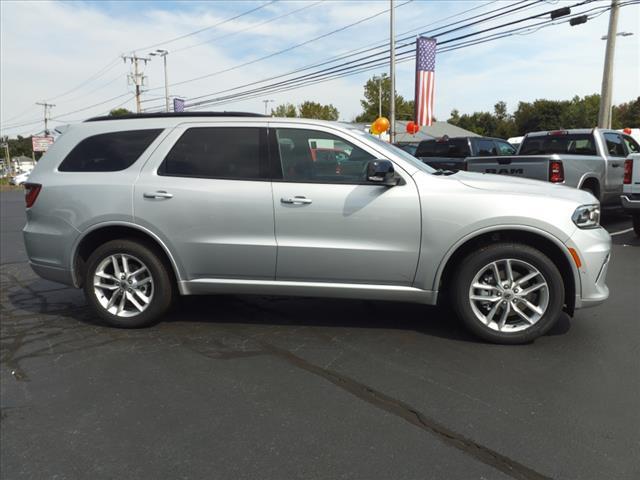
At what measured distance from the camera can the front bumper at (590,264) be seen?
3.79m

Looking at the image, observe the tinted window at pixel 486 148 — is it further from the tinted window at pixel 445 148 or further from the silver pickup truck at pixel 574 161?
the silver pickup truck at pixel 574 161

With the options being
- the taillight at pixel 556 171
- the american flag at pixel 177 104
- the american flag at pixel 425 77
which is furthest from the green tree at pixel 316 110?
the taillight at pixel 556 171

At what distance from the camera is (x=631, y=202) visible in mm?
7973

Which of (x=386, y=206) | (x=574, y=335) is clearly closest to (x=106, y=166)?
(x=386, y=206)

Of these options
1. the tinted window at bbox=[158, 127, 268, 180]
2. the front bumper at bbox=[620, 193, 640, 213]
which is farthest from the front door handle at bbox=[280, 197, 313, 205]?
the front bumper at bbox=[620, 193, 640, 213]

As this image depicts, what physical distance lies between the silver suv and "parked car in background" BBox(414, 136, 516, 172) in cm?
795

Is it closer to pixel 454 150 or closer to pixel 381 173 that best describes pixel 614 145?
pixel 454 150

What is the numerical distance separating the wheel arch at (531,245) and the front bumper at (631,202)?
505 cm

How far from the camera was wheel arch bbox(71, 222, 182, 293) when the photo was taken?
4.25 metres

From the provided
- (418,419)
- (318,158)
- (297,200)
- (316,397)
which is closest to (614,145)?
(318,158)

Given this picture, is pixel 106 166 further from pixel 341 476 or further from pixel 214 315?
pixel 341 476

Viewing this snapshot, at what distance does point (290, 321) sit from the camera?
4582 mm

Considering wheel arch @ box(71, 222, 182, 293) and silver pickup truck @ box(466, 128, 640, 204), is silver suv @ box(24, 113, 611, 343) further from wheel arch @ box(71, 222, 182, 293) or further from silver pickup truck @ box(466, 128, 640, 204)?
silver pickup truck @ box(466, 128, 640, 204)

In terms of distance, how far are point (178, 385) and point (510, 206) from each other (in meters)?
2.70
